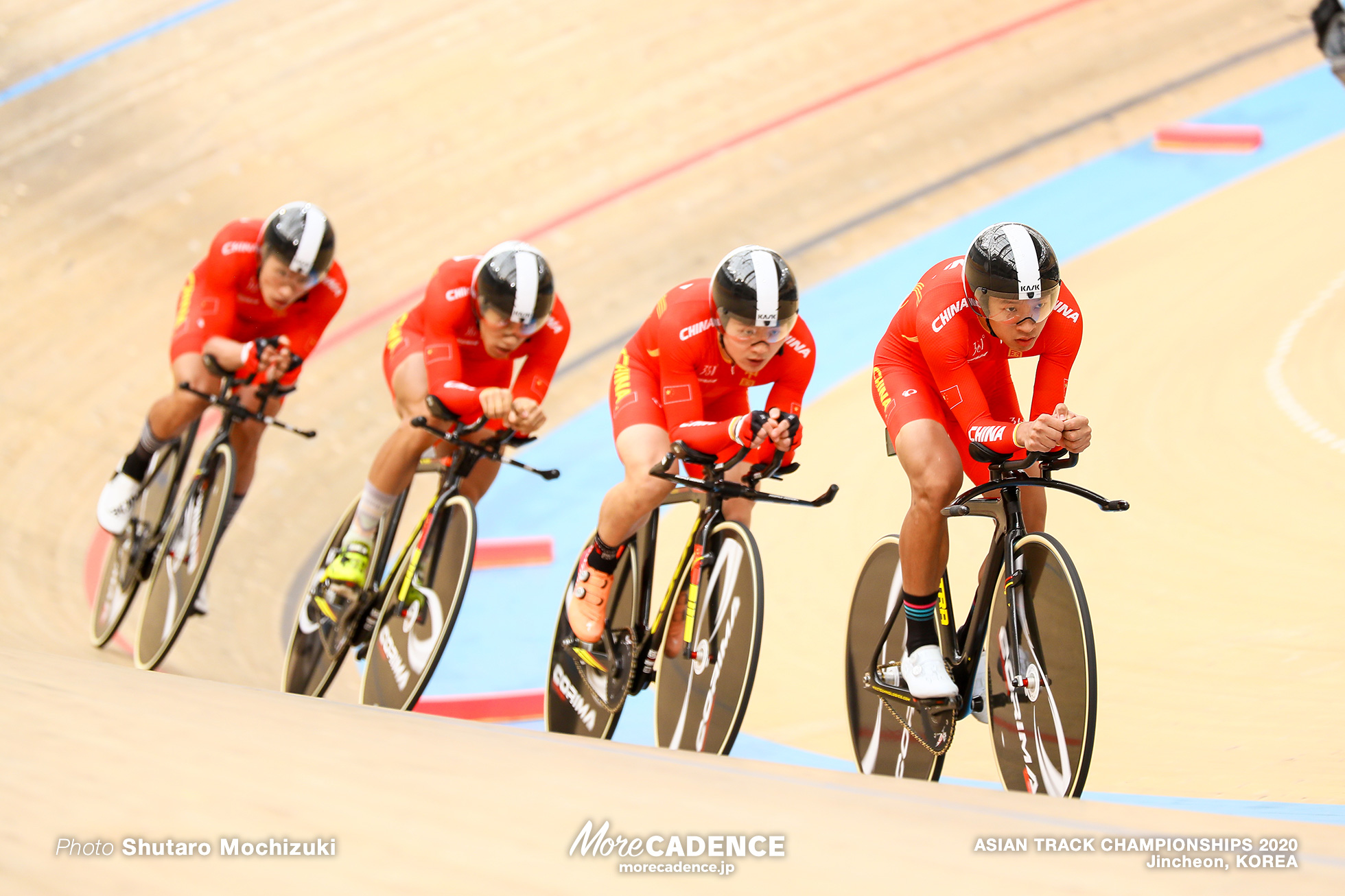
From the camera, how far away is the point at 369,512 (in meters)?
3.53

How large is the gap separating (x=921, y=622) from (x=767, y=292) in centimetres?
81

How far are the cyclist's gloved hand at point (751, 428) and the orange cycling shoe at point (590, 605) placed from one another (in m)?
0.73

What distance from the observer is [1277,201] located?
677 centimetres

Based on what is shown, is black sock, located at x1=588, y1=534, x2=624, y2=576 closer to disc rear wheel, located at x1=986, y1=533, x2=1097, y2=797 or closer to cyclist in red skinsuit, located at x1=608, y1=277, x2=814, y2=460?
cyclist in red skinsuit, located at x1=608, y1=277, x2=814, y2=460

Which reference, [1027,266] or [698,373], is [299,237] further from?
[1027,266]

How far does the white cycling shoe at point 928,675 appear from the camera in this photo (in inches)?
99.8

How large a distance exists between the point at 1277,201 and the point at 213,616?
602 cm

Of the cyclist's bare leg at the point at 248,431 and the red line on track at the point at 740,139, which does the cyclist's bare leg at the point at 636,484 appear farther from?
the red line on track at the point at 740,139

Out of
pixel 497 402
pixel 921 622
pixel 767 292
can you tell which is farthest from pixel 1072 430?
pixel 497 402

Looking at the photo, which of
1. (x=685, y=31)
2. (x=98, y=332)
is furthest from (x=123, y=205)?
(x=685, y=31)

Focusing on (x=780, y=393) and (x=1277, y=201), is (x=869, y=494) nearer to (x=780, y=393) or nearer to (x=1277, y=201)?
(x=780, y=393)

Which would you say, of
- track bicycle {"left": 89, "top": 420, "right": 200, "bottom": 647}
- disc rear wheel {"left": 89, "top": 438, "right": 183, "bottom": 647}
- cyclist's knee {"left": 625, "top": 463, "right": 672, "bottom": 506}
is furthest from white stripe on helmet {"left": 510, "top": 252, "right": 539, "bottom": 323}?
disc rear wheel {"left": 89, "top": 438, "right": 183, "bottom": 647}

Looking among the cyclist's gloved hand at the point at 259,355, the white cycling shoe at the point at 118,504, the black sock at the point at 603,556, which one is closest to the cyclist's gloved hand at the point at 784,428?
the black sock at the point at 603,556

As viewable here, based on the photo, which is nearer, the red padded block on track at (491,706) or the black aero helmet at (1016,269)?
the black aero helmet at (1016,269)
